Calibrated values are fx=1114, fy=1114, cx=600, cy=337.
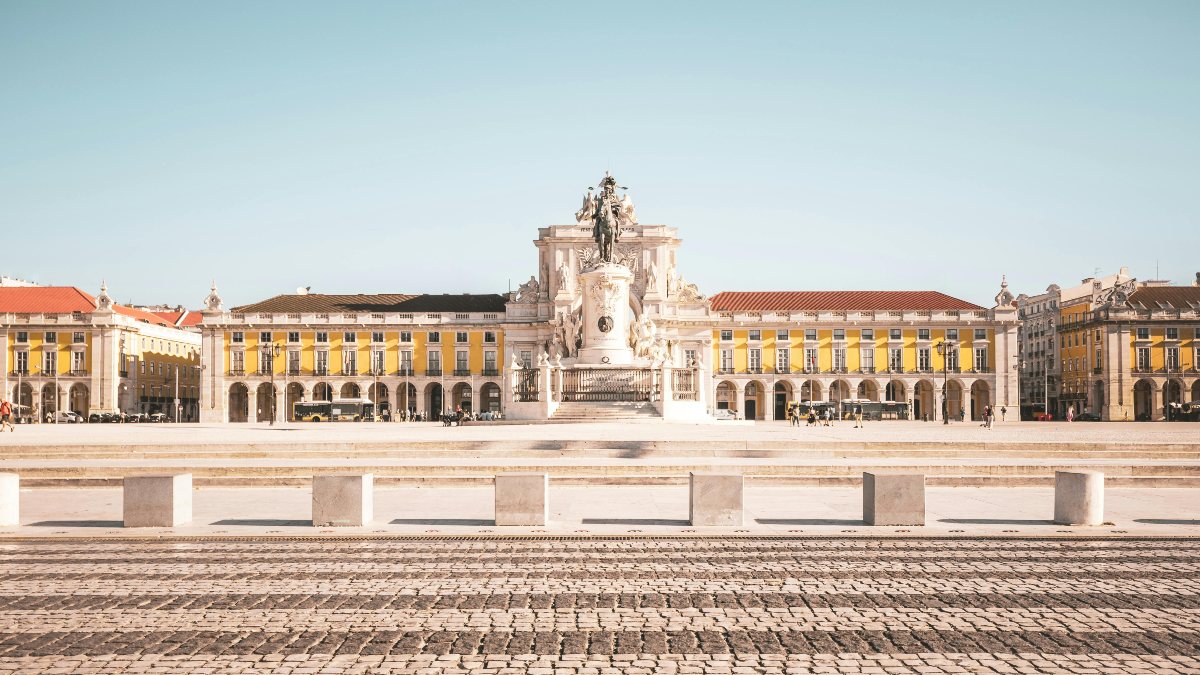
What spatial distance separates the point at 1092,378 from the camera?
9731 centimetres

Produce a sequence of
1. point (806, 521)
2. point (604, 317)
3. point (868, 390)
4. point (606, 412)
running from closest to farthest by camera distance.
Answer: point (806, 521) → point (606, 412) → point (604, 317) → point (868, 390)

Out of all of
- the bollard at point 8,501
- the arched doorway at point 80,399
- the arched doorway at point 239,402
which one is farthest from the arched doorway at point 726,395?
the bollard at point 8,501

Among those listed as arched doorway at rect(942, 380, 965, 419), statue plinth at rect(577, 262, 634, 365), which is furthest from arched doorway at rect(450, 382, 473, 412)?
statue plinth at rect(577, 262, 634, 365)

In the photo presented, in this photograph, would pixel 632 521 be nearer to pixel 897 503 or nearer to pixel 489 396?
pixel 897 503

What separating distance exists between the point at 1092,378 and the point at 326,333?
6763cm

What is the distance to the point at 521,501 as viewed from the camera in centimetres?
1440

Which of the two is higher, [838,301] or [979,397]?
[838,301]

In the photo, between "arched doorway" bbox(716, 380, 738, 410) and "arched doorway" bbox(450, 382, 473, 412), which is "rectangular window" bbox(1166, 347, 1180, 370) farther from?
"arched doorway" bbox(450, 382, 473, 412)

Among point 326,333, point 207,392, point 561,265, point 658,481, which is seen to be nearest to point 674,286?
point 561,265

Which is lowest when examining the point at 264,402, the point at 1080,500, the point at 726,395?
the point at 264,402

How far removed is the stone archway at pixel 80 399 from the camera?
96.3 m

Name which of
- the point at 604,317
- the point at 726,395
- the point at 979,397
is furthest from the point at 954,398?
the point at 604,317

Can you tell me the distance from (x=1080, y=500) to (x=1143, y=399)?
91856 millimetres

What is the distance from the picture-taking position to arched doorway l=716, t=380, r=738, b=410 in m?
100
